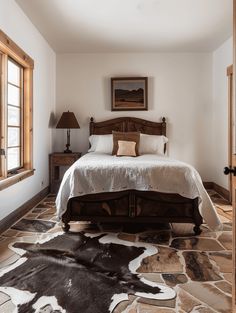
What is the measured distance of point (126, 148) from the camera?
4418 mm

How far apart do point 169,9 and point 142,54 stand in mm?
1872

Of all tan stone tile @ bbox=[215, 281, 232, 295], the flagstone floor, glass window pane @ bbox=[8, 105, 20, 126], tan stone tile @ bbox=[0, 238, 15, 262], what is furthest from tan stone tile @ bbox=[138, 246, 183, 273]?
glass window pane @ bbox=[8, 105, 20, 126]

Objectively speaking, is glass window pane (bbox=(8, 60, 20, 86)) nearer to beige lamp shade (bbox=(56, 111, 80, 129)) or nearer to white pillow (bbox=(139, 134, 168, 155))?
beige lamp shade (bbox=(56, 111, 80, 129))

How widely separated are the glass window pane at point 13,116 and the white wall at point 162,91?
1.67 m

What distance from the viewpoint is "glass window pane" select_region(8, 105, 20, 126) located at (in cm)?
354

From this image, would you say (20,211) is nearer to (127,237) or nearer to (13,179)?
(13,179)

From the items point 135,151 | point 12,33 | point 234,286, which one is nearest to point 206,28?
point 135,151

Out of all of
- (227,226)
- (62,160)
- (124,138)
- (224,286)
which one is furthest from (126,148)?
(224,286)

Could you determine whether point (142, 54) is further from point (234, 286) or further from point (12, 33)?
point (234, 286)

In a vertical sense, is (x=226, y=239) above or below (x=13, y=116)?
below

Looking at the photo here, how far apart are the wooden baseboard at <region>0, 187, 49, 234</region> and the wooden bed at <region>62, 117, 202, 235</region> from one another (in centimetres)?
68

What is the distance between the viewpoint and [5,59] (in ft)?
10.4

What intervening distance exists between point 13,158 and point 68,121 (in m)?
1.61

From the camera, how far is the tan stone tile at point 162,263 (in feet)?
7.18
